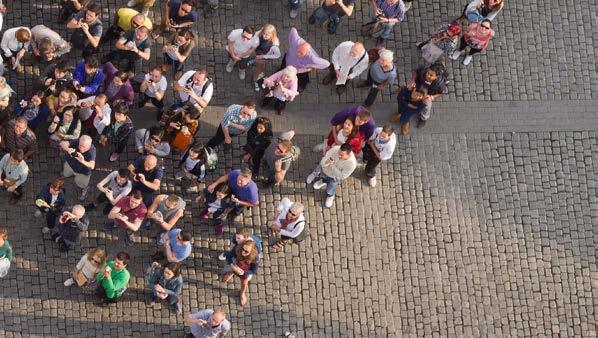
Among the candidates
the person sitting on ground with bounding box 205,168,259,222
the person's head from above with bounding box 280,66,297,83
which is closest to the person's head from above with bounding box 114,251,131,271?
the person sitting on ground with bounding box 205,168,259,222

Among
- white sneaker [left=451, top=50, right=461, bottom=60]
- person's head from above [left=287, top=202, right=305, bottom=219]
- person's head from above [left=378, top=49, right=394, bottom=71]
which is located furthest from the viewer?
white sneaker [left=451, top=50, right=461, bottom=60]

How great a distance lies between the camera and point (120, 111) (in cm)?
1344

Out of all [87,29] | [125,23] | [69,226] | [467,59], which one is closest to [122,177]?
[69,226]

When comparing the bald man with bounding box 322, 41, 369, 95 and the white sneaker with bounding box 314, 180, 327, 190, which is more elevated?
the bald man with bounding box 322, 41, 369, 95

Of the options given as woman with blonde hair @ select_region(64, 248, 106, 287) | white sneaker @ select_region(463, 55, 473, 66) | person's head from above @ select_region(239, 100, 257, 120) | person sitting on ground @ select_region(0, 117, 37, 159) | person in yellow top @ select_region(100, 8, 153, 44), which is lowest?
woman with blonde hair @ select_region(64, 248, 106, 287)

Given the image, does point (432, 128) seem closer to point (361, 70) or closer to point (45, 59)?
point (361, 70)

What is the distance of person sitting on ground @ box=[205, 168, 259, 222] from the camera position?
43.6 feet

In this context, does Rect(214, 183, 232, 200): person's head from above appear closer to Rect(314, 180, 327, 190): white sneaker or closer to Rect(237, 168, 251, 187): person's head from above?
Rect(237, 168, 251, 187): person's head from above

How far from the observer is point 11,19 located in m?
15.4

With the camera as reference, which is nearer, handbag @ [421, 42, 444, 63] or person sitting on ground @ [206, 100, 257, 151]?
person sitting on ground @ [206, 100, 257, 151]

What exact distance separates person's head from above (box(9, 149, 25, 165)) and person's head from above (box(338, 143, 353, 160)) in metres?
4.69

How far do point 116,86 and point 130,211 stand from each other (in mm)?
1988

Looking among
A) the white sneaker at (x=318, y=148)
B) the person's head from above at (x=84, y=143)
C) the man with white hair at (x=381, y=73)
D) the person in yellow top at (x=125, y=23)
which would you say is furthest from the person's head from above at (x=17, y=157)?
the man with white hair at (x=381, y=73)

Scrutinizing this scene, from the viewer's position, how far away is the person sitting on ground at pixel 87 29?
46.4 feet
